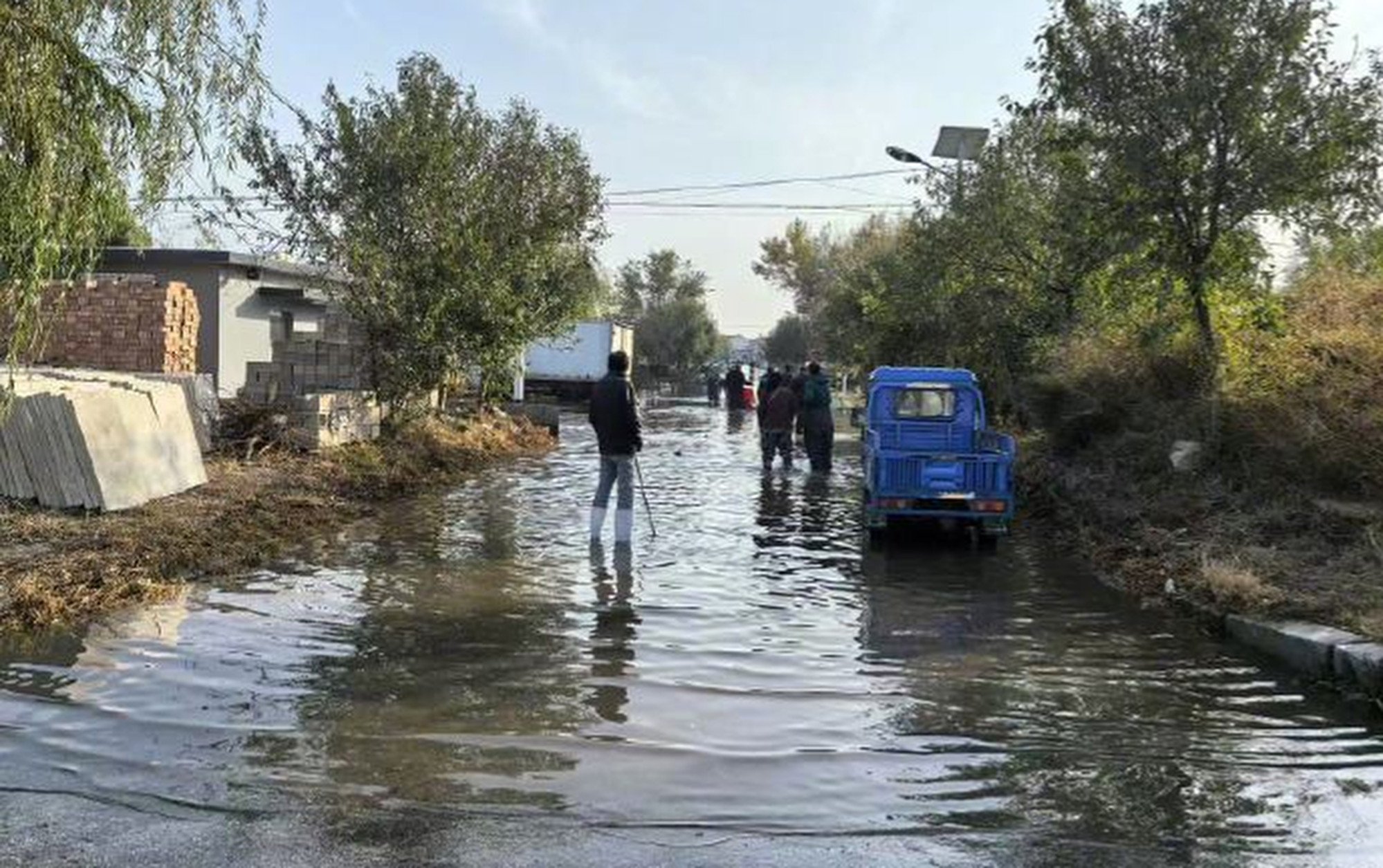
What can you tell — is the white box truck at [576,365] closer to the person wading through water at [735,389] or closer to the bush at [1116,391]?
the person wading through water at [735,389]

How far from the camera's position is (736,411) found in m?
40.5

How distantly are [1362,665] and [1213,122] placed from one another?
8322 millimetres

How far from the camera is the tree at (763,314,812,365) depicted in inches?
3306

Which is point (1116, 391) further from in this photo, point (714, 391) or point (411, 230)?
point (714, 391)

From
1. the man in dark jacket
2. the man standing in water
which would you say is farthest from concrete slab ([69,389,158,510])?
the man standing in water

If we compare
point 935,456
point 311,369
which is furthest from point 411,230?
point 935,456

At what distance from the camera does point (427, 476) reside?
17.4 m

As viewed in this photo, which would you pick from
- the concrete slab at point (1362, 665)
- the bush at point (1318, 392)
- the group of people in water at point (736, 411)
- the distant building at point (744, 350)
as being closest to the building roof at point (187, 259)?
the group of people in water at point (736, 411)

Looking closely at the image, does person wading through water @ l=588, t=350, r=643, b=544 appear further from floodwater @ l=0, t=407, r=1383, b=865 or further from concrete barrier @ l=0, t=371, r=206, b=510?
concrete barrier @ l=0, t=371, r=206, b=510

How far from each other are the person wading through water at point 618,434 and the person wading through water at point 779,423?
8.89m

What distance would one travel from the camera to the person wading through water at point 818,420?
20.5 meters

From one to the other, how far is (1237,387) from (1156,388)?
189 centimetres

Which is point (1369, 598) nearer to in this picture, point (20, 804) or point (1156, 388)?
point (1156, 388)

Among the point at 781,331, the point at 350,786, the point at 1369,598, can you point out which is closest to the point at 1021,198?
the point at 1369,598
